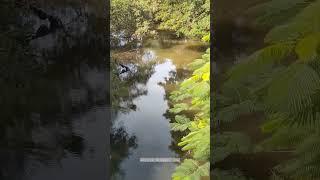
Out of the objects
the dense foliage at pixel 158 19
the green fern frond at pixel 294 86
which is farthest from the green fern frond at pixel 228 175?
the green fern frond at pixel 294 86

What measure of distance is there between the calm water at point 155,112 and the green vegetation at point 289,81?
0.64 metres

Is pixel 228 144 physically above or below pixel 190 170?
above

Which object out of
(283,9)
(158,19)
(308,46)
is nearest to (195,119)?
(158,19)

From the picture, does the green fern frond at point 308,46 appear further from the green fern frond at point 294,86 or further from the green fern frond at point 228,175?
the green fern frond at point 228,175

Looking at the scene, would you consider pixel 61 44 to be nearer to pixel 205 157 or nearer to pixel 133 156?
pixel 133 156

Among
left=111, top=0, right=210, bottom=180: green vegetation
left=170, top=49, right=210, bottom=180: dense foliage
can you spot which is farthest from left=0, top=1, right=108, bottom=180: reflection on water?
left=170, top=49, right=210, bottom=180: dense foliage

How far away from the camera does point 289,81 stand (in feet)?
5.87

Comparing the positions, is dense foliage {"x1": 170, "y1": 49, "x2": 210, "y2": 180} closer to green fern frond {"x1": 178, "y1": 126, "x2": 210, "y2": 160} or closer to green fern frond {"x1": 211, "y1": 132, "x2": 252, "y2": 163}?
green fern frond {"x1": 178, "y1": 126, "x2": 210, "y2": 160}

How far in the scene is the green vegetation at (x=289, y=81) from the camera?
1.75 meters

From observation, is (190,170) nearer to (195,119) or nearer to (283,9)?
(195,119)

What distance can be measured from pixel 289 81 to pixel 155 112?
246 centimetres

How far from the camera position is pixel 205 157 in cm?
414

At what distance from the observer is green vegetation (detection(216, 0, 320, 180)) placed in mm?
1753

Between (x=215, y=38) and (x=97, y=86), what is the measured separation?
976mm
